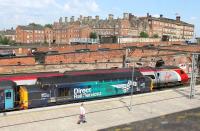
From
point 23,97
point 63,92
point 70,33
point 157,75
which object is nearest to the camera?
point 23,97

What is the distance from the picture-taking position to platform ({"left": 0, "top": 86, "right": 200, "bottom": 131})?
22.6 m

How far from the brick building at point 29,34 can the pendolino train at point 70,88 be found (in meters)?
99.0

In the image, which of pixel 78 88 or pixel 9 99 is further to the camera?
pixel 78 88

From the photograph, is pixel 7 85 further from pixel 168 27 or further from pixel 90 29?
pixel 168 27

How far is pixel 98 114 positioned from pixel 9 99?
7411 mm

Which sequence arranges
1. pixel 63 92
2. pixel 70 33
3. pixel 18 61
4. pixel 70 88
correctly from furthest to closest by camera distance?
1. pixel 70 33
2. pixel 18 61
3. pixel 70 88
4. pixel 63 92

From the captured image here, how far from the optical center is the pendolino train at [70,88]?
26859 millimetres

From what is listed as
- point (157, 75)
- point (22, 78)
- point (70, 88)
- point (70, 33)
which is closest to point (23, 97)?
point (22, 78)

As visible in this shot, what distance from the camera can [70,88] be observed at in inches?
1183

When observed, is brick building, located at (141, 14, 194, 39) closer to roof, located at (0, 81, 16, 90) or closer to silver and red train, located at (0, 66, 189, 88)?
silver and red train, located at (0, 66, 189, 88)

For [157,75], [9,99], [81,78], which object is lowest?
[9,99]

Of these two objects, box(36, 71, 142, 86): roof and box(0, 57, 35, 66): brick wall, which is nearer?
box(36, 71, 142, 86): roof

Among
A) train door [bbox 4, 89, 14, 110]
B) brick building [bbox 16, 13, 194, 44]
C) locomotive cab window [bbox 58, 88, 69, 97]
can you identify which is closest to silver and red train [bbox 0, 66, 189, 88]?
locomotive cab window [bbox 58, 88, 69, 97]

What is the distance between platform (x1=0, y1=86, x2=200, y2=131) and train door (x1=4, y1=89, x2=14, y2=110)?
217 centimetres
